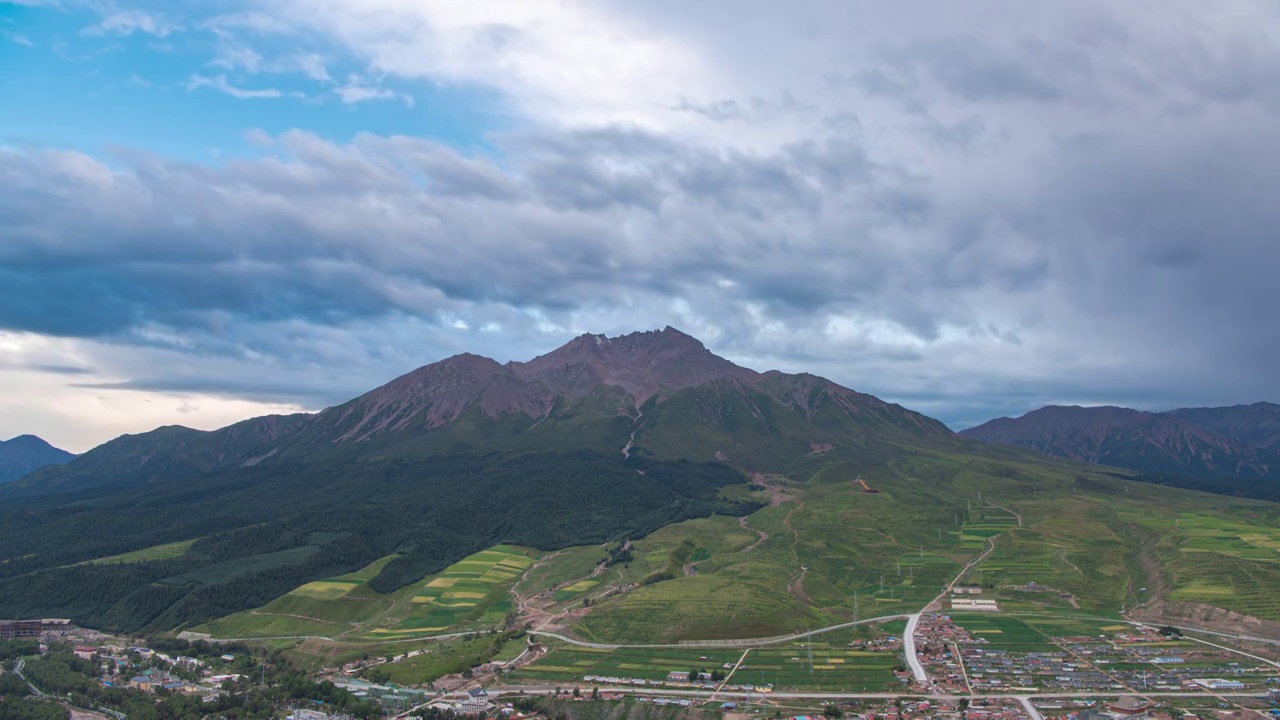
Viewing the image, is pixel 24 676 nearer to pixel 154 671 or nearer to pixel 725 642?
pixel 154 671

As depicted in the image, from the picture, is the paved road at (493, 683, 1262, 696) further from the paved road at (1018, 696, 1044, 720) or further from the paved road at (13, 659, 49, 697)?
the paved road at (13, 659, 49, 697)

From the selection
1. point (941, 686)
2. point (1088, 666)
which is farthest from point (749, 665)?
point (1088, 666)

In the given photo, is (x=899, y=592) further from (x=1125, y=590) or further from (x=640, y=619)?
(x=640, y=619)

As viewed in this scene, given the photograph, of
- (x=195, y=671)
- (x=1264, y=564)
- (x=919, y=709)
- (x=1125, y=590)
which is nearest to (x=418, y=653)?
(x=195, y=671)

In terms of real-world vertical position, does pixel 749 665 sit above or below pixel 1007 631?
below

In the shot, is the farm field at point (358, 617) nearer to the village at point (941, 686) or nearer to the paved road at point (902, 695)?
the village at point (941, 686)

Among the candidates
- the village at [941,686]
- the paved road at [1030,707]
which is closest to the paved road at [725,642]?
the village at [941,686]

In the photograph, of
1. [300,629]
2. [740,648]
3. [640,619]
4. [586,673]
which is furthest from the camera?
[300,629]

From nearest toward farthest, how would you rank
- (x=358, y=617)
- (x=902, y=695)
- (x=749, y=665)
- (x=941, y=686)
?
(x=902, y=695) < (x=941, y=686) < (x=749, y=665) < (x=358, y=617)

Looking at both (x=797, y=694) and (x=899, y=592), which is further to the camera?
(x=899, y=592)

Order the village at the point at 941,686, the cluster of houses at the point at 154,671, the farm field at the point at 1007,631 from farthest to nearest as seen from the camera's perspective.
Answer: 1. the farm field at the point at 1007,631
2. the cluster of houses at the point at 154,671
3. the village at the point at 941,686

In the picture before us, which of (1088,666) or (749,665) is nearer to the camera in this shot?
(1088,666)
